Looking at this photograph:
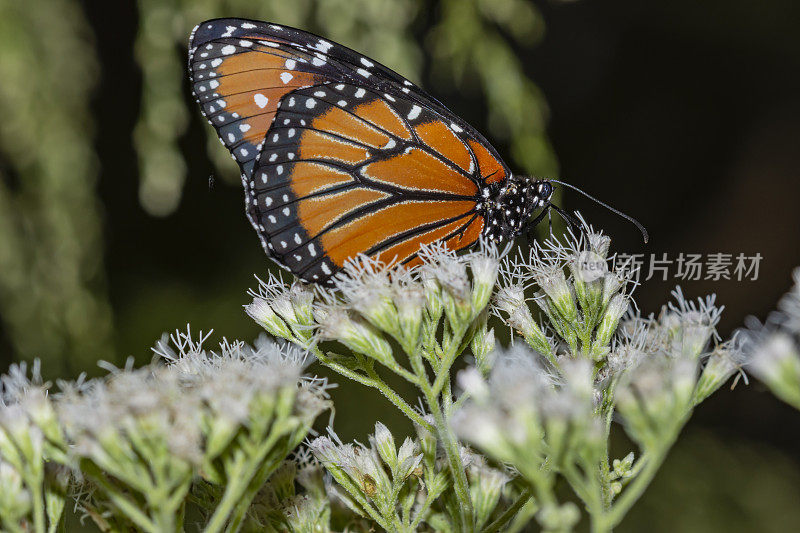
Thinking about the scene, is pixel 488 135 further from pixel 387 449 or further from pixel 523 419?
pixel 523 419

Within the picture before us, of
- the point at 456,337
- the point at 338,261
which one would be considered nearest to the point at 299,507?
the point at 456,337

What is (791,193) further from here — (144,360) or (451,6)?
(144,360)

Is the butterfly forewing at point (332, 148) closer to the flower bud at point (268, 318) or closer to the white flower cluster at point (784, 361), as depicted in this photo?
the flower bud at point (268, 318)

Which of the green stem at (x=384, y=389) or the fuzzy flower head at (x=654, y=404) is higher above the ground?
the fuzzy flower head at (x=654, y=404)

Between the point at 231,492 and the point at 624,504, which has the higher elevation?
the point at 624,504

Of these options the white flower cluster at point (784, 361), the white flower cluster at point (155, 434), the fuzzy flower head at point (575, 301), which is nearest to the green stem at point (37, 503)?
the white flower cluster at point (155, 434)

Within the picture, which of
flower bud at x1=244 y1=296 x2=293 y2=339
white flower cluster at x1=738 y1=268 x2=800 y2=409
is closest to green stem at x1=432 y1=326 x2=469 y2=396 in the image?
flower bud at x1=244 y1=296 x2=293 y2=339

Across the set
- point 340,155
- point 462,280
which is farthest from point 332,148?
point 462,280

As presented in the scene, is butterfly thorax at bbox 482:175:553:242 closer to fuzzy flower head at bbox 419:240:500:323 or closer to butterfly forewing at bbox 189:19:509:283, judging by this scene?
butterfly forewing at bbox 189:19:509:283
